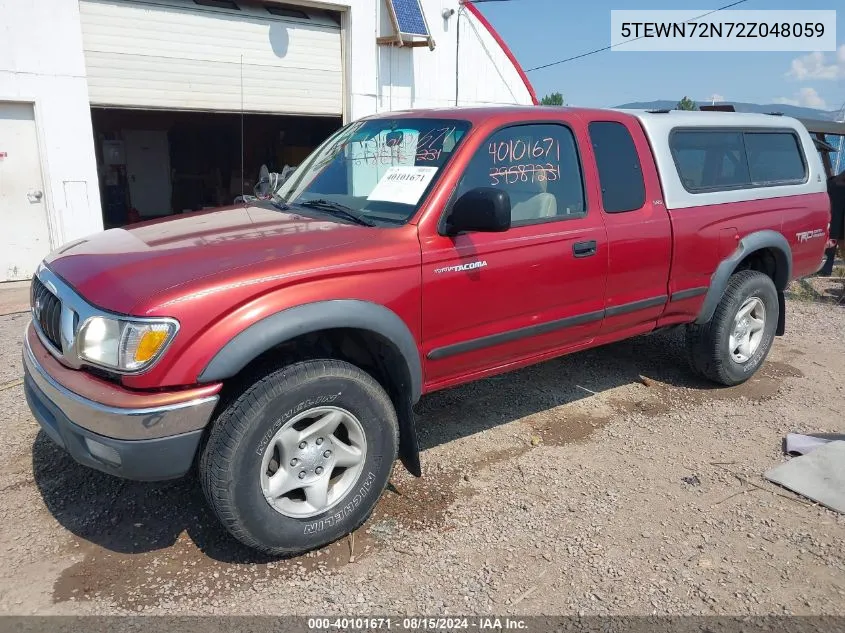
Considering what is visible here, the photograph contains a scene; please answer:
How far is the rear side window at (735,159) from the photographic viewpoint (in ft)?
14.1

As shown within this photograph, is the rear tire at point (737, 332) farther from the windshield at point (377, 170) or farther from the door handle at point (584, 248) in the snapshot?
the windshield at point (377, 170)

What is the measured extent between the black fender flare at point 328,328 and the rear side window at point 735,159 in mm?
2390

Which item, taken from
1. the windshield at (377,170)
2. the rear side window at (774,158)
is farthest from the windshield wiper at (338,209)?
the rear side window at (774,158)

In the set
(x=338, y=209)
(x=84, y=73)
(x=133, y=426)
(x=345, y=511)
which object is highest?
(x=84, y=73)

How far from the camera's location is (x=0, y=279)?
26.9 ft

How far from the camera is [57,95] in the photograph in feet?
26.3

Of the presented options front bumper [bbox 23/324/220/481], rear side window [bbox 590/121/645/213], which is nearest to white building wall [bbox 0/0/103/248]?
front bumper [bbox 23/324/220/481]

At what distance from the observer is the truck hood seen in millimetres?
2510

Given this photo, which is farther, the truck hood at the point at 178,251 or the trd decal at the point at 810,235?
the trd decal at the point at 810,235

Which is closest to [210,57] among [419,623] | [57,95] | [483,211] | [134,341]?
[57,95]

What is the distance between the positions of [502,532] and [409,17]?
30.1ft

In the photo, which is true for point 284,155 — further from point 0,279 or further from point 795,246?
point 795,246

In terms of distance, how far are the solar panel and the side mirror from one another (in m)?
8.02

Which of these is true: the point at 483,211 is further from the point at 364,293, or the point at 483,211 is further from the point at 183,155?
the point at 183,155
